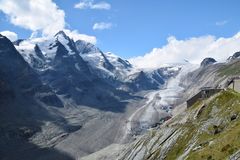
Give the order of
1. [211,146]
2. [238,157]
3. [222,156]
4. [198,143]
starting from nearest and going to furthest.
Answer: [238,157], [222,156], [211,146], [198,143]

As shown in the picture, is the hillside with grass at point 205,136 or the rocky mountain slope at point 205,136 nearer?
the hillside with grass at point 205,136

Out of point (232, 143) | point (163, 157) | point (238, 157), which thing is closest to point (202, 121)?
point (163, 157)

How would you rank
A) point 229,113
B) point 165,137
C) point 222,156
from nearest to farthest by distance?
point 222,156, point 229,113, point 165,137

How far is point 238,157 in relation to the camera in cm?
4466

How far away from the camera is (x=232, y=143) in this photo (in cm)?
5041

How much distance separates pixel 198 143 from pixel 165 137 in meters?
18.8

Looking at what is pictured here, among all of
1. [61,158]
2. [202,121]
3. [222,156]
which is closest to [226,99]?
[202,121]

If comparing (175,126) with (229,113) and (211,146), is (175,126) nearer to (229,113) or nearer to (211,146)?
(229,113)

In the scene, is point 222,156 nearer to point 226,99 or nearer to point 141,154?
point 226,99

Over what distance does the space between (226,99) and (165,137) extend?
13.0 meters

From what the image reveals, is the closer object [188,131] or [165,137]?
[188,131]

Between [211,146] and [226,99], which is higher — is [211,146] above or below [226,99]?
below

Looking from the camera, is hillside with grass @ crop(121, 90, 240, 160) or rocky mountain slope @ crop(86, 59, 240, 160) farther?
rocky mountain slope @ crop(86, 59, 240, 160)

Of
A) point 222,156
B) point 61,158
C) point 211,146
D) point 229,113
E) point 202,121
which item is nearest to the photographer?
point 222,156
